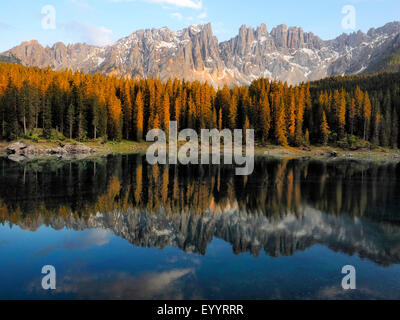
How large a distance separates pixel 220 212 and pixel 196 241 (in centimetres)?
558

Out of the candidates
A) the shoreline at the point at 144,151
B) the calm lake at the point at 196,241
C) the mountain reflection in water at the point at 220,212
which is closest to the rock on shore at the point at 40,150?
the shoreline at the point at 144,151

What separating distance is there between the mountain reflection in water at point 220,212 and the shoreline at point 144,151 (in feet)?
135

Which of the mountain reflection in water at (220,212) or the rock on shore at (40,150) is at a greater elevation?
the rock on shore at (40,150)

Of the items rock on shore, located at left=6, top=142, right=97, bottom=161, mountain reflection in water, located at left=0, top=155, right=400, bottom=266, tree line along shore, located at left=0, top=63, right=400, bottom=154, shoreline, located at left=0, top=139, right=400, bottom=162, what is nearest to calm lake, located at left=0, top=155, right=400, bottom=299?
mountain reflection in water, located at left=0, top=155, right=400, bottom=266

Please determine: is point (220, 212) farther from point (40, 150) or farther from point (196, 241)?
point (40, 150)

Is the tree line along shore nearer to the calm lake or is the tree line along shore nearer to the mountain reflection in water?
the mountain reflection in water

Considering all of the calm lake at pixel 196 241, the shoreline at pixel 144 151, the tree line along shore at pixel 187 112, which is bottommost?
the calm lake at pixel 196 241

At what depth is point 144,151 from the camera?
86062 mm

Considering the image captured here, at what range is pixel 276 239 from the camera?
17.1 m

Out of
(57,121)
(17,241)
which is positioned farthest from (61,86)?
(17,241)

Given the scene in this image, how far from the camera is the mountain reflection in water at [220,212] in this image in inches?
667

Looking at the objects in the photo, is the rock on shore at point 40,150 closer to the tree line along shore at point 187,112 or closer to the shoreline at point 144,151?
the shoreline at point 144,151

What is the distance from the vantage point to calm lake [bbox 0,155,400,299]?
38.3ft
